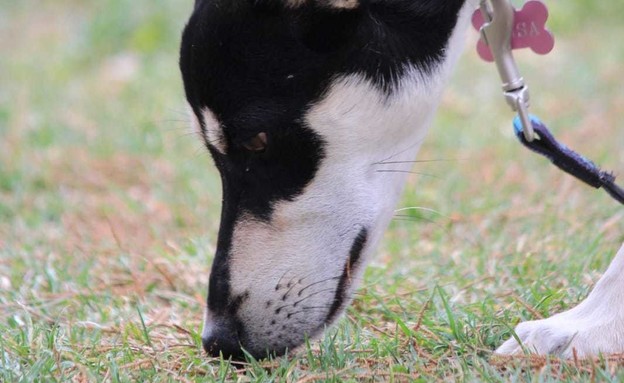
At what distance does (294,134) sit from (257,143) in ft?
0.29

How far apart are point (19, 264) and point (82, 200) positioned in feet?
3.51

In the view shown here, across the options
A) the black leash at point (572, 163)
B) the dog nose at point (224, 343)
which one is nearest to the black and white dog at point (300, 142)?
the dog nose at point (224, 343)

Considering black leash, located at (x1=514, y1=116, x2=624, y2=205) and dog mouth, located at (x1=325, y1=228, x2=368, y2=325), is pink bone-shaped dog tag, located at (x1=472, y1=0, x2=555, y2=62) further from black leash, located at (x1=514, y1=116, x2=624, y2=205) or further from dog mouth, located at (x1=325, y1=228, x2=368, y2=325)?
dog mouth, located at (x1=325, y1=228, x2=368, y2=325)

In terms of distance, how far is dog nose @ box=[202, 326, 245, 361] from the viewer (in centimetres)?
215

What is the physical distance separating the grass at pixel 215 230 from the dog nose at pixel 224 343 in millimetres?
46

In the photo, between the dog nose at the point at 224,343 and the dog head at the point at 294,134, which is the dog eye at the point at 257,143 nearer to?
the dog head at the point at 294,134

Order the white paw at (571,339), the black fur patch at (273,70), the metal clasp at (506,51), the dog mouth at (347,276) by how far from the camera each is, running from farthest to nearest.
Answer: the metal clasp at (506,51)
the dog mouth at (347,276)
the black fur patch at (273,70)
the white paw at (571,339)

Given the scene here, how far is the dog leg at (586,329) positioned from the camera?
201 cm

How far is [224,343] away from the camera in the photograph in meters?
2.15

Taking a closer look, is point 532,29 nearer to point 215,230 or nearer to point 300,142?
point 300,142

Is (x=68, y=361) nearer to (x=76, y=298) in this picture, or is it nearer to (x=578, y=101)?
(x=76, y=298)

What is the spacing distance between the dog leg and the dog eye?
0.71 m

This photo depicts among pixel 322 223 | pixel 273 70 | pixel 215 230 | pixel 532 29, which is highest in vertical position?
pixel 532 29

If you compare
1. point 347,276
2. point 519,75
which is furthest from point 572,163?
point 347,276
